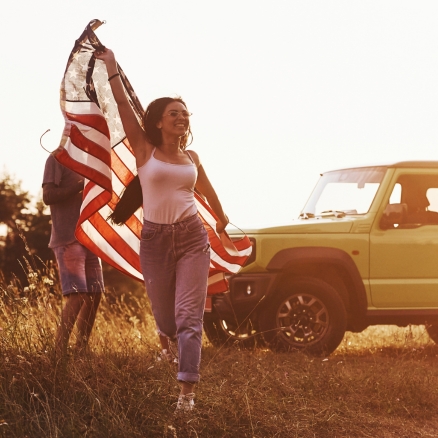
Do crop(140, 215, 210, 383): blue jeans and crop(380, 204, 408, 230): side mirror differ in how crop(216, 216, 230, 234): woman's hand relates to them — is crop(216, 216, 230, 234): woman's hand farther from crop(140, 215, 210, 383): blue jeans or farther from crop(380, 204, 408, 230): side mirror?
crop(380, 204, 408, 230): side mirror

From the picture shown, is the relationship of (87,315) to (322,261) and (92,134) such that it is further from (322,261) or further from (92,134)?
(322,261)

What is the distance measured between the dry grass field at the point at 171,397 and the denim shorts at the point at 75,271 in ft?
1.54

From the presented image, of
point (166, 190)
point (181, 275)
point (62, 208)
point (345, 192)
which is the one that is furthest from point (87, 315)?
point (345, 192)

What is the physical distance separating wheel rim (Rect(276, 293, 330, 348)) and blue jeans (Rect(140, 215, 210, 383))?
3.69 m

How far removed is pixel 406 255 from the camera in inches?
395

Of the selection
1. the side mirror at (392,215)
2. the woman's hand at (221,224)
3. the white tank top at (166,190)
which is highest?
the white tank top at (166,190)

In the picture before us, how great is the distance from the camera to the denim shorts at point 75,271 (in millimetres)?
7629

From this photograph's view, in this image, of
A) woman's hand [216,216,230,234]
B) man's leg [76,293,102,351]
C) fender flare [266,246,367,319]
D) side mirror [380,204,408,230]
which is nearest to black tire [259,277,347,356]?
fender flare [266,246,367,319]

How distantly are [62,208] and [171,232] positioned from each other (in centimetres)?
205

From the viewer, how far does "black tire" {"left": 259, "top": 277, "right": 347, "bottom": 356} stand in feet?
31.5

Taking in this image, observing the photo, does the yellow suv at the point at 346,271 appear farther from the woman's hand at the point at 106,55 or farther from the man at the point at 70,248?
the woman's hand at the point at 106,55

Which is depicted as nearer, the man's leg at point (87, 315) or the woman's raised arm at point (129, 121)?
the woman's raised arm at point (129, 121)

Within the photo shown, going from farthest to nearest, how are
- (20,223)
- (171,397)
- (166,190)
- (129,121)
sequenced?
(20,223) → (129,121) → (166,190) → (171,397)

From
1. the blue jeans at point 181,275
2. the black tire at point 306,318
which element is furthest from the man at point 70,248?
the black tire at point 306,318
